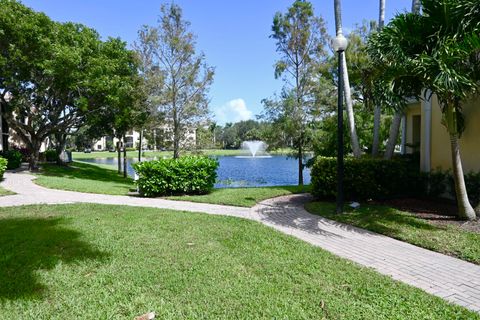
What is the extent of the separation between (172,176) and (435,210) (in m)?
7.41

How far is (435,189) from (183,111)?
1094cm

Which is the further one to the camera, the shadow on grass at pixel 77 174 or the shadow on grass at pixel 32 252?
the shadow on grass at pixel 77 174

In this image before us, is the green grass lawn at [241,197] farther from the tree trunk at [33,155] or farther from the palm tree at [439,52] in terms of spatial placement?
the tree trunk at [33,155]

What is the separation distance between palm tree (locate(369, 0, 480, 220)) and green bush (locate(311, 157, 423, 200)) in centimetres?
249

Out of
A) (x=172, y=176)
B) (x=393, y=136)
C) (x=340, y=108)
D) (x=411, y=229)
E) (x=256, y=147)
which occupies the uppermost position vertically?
(x=340, y=108)

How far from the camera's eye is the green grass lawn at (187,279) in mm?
3354

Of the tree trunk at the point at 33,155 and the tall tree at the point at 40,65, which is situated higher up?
the tall tree at the point at 40,65

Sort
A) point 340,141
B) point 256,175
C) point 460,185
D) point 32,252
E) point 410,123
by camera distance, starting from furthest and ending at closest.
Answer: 1. point 256,175
2. point 410,123
3. point 340,141
4. point 460,185
5. point 32,252

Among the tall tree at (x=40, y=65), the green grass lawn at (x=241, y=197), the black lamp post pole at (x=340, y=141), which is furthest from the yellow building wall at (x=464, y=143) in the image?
the tall tree at (x=40, y=65)

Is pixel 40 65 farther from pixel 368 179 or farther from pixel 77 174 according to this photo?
pixel 368 179

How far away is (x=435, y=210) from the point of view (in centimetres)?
794

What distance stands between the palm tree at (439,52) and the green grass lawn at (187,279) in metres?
3.72

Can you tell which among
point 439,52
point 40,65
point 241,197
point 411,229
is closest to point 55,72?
point 40,65

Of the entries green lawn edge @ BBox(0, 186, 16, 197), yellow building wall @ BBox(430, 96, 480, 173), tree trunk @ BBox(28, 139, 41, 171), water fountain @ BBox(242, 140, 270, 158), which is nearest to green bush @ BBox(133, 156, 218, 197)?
green lawn edge @ BBox(0, 186, 16, 197)
